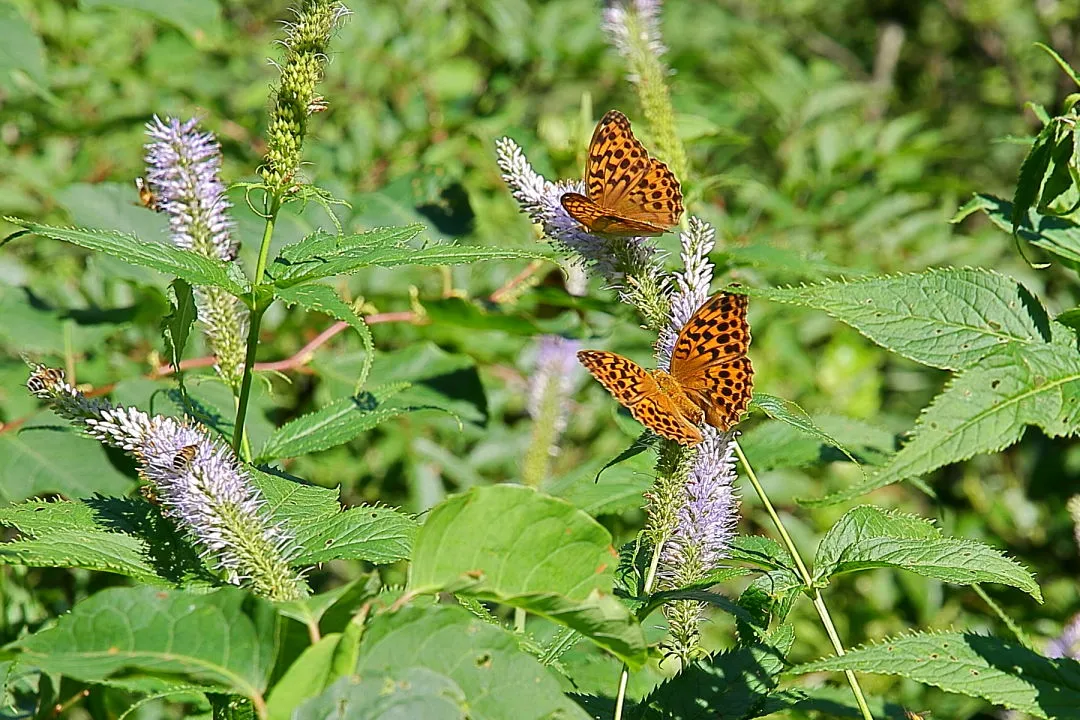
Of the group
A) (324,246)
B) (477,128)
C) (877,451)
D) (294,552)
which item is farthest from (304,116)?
(477,128)

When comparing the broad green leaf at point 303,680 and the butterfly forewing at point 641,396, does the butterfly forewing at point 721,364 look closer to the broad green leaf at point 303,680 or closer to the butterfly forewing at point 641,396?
the butterfly forewing at point 641,396

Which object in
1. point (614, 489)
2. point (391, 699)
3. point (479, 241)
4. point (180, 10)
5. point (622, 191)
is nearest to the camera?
point (391, 699)

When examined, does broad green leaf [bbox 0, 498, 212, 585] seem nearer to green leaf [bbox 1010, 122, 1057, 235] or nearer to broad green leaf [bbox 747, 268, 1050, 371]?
broad green leaf [bbox 747, 268, 1050, 371]

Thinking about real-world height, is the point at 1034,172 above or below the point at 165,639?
above

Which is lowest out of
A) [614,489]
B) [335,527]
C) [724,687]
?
[614,489]

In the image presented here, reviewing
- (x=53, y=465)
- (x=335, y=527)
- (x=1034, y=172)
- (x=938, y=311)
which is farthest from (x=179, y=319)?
(x=1034, y=172)

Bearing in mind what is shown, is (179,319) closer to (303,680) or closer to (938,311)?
(303,680)

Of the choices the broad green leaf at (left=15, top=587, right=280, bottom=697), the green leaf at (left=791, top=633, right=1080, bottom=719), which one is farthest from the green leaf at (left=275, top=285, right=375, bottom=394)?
the green leaf at (left=791, top=633, right=1080, bottom=719)
